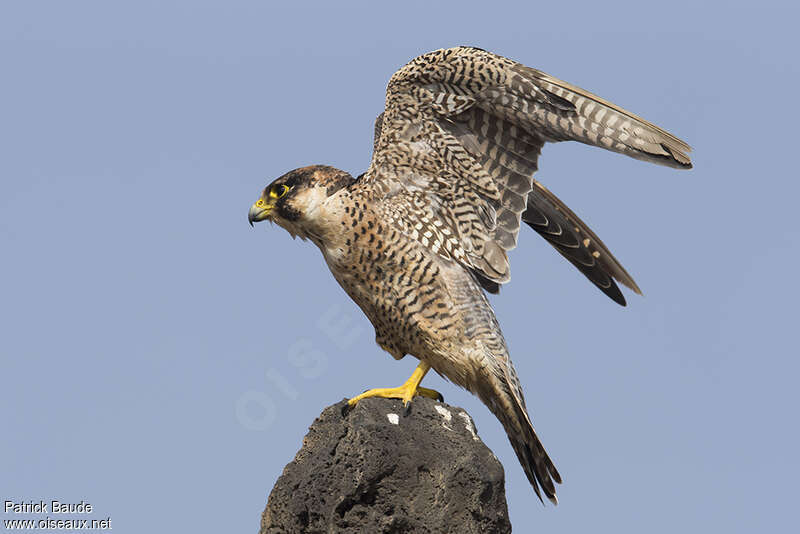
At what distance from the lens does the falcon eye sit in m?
7.00

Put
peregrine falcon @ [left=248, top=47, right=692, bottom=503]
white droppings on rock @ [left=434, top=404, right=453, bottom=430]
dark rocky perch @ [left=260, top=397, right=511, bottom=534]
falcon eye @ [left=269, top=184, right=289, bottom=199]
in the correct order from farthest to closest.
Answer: falcon eye @ [left=269, top=184, right=289, bottom=199]
peregrine falcon @ [left=248, top=47, right=692, bottom=503]
white droppings on rock @ [left=434, top=404, right=453, bottom=430]
dark rocky perch @ [left=260, top=397, right=511, bottom=534]

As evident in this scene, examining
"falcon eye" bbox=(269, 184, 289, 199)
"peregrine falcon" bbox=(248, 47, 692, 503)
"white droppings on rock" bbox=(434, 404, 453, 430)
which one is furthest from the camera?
"falcon eye" bbox=(269, 184, 289, 199)

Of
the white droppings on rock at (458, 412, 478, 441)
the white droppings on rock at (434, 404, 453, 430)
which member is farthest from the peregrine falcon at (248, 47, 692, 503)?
the white droppings on rock at (458, 412, 478, 441)

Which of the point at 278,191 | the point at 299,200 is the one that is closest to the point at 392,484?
the point at 299,200

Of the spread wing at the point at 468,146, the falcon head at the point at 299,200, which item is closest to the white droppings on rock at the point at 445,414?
the spread wing at the point at 468,146

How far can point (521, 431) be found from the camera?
6.93m

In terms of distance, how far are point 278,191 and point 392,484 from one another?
6.91 ft

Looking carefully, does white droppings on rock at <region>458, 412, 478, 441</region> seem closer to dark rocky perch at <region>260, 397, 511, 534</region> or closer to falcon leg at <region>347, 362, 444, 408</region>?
dark rocky perch at <region>260, 397, 511, 534</region>

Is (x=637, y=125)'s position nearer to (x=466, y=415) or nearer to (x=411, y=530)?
(x=466, y=415)

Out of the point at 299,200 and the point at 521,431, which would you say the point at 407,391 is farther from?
the point at 299,200

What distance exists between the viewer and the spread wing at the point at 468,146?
22.6 ft

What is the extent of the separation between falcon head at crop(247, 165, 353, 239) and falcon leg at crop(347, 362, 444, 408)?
3.70 feet

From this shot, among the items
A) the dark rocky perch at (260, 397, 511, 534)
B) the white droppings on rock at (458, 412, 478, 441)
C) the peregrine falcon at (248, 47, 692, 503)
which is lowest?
the dark rocky perch at (260, 397, 511, 534)

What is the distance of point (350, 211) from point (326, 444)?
1550 mm
